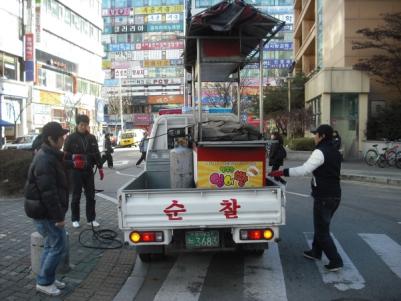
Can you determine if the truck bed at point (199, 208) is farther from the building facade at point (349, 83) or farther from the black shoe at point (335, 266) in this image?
the building facade at point (349, 83)

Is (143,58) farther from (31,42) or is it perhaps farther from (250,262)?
(250,262)

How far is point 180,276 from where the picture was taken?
19.6 ft

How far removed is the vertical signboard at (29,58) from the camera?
43156 millimetres

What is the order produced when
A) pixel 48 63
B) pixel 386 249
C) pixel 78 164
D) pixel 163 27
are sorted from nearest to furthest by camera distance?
1. pixel 386 249
2. pixel 78 164
3. pixel 48 63
4. pixel 163 27

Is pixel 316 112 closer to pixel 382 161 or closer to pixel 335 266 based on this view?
pixel 382 161

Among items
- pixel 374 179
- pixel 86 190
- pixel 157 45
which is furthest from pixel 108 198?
pixel 157 45

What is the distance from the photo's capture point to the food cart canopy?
21.9ft

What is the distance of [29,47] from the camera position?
142ft

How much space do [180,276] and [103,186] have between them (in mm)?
9374

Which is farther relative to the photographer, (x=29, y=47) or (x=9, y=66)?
(x=29, y=47)

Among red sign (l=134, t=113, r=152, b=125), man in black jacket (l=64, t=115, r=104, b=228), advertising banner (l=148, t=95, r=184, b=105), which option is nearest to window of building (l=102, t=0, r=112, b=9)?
advertising banner (l=148, t=95, r=184, b=105)

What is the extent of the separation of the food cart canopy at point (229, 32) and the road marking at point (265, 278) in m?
2.93

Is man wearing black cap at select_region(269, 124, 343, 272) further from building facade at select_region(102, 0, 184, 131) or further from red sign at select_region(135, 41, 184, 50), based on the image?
red sign at select_region(135, 41, 184, 50)

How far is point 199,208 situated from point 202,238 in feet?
1.31
